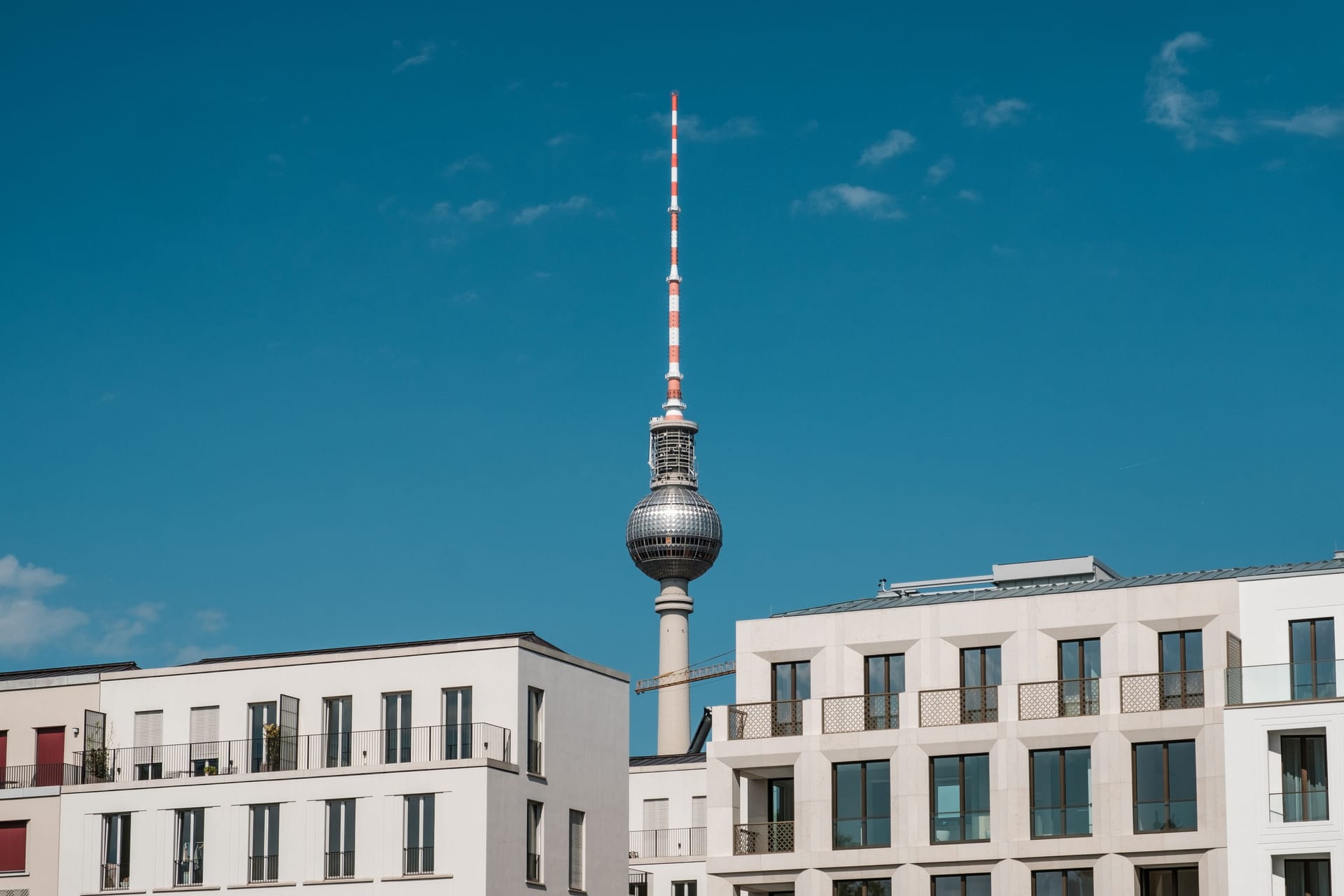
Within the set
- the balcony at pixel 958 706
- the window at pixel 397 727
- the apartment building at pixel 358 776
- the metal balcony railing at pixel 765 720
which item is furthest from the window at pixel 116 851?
the balcony at pixel 958 706

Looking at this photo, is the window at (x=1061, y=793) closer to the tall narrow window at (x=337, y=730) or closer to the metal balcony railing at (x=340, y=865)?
the metal balcony railing at (x=340, y=865)

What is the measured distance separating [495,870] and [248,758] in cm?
1048

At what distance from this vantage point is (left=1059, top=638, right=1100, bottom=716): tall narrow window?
242ft

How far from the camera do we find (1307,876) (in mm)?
69938

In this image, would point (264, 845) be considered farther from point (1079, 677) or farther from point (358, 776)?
point (1079, 677)

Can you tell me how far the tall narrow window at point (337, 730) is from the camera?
81938mm

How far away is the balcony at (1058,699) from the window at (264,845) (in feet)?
83.2

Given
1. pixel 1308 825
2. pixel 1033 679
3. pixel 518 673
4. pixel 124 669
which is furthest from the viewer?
pixel 124 669

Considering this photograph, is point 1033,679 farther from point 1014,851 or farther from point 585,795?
point 585,795

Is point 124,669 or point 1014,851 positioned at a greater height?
point 124,669

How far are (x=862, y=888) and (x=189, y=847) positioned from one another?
23.4 m

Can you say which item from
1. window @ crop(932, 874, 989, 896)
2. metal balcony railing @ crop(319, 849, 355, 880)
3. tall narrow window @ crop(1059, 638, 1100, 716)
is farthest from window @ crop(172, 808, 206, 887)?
tall narrow window @ crop(1059, 638, 1100, 716)

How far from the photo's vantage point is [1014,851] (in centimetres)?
7281

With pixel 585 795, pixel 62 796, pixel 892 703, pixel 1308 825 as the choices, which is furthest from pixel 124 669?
pixel 1308 825
